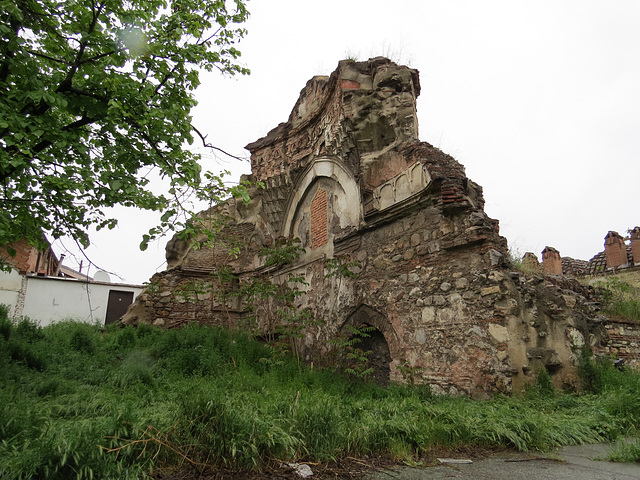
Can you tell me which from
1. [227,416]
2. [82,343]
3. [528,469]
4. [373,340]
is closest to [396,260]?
[373,340]

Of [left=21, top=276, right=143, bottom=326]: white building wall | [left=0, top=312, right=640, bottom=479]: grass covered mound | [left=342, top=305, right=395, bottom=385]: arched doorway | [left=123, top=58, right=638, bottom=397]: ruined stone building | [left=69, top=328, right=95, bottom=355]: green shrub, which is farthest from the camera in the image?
[left=21, top=276, right=143, bottom=326]: white building wall

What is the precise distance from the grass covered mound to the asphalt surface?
272 mm

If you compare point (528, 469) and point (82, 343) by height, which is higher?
point (82, 343)

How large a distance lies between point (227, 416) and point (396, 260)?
5.05 meters

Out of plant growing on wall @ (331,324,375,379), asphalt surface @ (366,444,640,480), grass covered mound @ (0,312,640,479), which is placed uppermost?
plant growing on wall @ (331,324,375,379)

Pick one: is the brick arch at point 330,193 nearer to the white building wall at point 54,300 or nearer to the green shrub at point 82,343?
the green shrub at point 82,343

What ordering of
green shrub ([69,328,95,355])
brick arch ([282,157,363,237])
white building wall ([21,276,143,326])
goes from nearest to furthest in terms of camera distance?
green shrub ([69,328,95,355]), brick arch ([282,157,363,237]), white building wall ([21,276,143,326])

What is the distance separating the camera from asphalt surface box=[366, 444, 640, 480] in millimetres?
3127

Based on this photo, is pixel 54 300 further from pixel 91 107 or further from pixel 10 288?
pixel 91 107

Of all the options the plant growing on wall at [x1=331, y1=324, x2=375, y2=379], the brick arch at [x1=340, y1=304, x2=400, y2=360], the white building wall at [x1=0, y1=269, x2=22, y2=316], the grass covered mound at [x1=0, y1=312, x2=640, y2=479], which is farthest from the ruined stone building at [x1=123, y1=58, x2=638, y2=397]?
the white building wall at [x1=0, y1=269, x2=22, y2=316]

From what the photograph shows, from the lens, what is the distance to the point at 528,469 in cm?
337

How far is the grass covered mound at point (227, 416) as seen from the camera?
290cm

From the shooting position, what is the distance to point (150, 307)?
1194 cm

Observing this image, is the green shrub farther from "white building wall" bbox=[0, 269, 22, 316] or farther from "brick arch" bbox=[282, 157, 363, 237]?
"white building wall" bbox=[0, 269, 22, 316]
